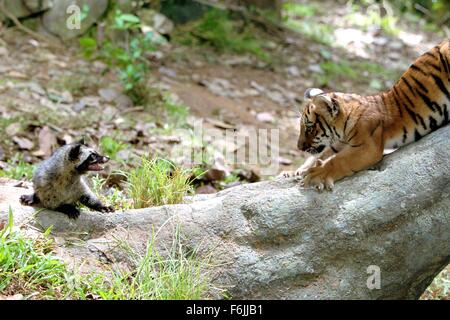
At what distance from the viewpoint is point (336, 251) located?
16.1 feet

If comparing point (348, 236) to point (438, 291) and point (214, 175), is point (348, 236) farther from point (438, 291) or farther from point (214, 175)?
point (214, 175)

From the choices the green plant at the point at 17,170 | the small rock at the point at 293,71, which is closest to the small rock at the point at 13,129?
the green plant at the point at 17,170

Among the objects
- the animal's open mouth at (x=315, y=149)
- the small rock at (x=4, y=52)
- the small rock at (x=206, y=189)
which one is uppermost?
the animal's open mouth at (x=315, y=149)

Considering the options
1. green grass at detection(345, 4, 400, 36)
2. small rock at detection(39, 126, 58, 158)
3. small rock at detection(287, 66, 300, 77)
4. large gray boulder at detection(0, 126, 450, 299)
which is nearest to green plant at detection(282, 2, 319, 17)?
green grass at detection(345, 4, 400, 36)

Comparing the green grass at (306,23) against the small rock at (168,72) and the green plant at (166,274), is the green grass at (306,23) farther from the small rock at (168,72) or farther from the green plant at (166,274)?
the green plant at (166,274)

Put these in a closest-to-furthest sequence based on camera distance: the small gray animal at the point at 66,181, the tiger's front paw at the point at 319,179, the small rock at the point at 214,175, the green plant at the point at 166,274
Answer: the green plant at the point at 166,274 < the tiger's front paw at the point at 319,179 < the small gray animal at the point at 66,181 < the small rock at the point at 214,175

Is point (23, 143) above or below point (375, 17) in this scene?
below

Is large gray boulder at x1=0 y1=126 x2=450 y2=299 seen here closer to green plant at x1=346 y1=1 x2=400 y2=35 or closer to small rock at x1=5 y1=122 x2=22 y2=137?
small rock at x1=5 y1=122 x2=22 y2=137

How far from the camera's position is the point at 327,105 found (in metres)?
5.34

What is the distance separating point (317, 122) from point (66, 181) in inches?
91.0

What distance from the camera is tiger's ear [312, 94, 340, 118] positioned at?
5.31m

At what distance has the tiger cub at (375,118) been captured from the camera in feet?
16.8

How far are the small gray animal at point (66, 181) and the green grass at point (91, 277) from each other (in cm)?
58

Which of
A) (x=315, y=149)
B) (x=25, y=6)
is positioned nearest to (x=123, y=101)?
(x=25, y=6)
